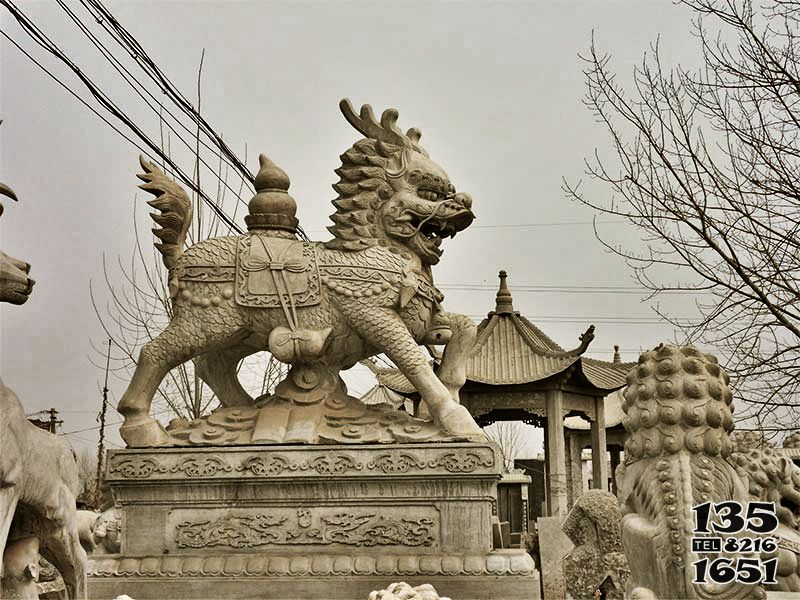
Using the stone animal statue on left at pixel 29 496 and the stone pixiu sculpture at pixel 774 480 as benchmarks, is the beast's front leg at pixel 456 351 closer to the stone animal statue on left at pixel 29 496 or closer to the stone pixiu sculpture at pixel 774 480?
the stone pixiu sculpture at pixel 774 480

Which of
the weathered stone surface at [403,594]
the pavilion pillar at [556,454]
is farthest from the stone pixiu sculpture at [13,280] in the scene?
the pavilion pillar at [556,454]

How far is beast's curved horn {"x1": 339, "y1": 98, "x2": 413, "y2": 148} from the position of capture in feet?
19.5

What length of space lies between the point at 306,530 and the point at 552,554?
3.22 m

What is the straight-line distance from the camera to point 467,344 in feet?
19.5

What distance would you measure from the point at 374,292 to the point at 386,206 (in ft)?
1.88

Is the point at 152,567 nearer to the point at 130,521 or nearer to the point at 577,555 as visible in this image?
the point at 130,521

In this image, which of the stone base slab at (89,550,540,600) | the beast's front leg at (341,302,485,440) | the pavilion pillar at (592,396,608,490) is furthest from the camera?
the pavilion pillar at (592,396,608,490)

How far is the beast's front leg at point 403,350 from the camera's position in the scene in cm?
552

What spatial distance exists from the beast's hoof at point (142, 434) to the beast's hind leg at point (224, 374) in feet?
1.61

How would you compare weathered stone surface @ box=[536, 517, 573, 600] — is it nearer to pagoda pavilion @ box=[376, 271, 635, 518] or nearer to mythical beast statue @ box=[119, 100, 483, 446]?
pagoda pavilion @ box=[376, 271, 635, 518]

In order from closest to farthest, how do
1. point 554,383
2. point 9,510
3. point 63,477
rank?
point 9,510, point 63,477, point 554,383

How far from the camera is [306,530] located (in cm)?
539

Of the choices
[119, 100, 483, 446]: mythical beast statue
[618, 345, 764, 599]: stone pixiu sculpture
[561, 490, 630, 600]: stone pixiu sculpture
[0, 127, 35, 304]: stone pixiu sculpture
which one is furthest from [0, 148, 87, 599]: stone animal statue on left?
[561, 490, 630, 600]: stone pixiu sculpture

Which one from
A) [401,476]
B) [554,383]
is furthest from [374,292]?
[554,383]
